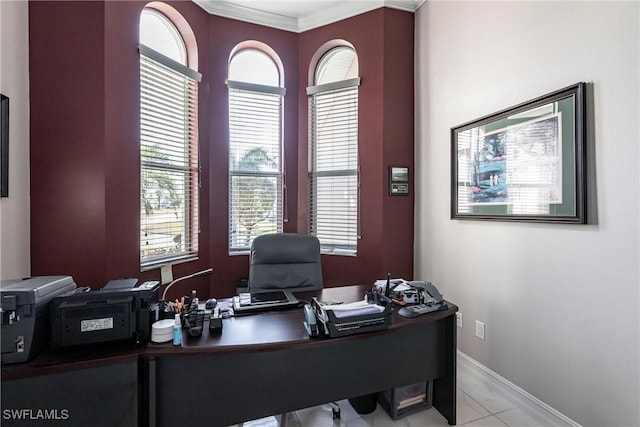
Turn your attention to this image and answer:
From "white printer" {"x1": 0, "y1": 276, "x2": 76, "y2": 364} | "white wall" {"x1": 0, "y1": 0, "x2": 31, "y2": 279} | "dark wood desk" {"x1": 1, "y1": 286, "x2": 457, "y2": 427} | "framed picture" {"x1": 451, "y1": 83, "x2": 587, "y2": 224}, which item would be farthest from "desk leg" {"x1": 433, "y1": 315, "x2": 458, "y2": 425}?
"white wall" {"x1": 0, "y1": 0, "x2": 31, "y2": 279}

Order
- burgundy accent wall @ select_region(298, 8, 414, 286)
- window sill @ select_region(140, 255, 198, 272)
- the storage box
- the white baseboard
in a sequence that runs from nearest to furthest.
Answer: the white baseboard → the storage box → window sill @ select_region(140, 255, 198, 272) → burgundy accent wall @ select_region(298, 8, 414, 286)

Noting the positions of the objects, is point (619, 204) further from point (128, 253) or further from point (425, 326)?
point (128, 253)

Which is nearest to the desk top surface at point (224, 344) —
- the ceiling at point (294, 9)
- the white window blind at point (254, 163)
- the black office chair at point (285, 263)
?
the black office chair at point (285, 263)

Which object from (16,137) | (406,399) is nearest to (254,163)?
(16,137)

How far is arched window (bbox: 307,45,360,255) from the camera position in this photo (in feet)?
9.77

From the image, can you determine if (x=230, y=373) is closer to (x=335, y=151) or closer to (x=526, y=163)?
(x=526, y=163)

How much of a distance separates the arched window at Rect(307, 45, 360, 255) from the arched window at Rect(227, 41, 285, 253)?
37cm

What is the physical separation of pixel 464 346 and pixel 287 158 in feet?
7.60

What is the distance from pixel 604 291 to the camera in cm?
149

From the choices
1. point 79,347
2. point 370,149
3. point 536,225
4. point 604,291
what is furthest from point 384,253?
point 79,347

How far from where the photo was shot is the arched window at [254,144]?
Result: 3037 mm

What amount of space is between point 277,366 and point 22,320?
0.97m

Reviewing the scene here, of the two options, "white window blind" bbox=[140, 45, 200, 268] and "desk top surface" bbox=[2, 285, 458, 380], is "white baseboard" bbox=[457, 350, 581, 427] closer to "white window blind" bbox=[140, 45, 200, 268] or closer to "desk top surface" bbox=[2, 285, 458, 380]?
"desk top surface" bbox=[2, 285, 458, 380]

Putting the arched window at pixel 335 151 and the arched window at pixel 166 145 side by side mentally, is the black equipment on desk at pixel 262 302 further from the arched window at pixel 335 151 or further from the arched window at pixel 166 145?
the arched window at pixel 335 151
